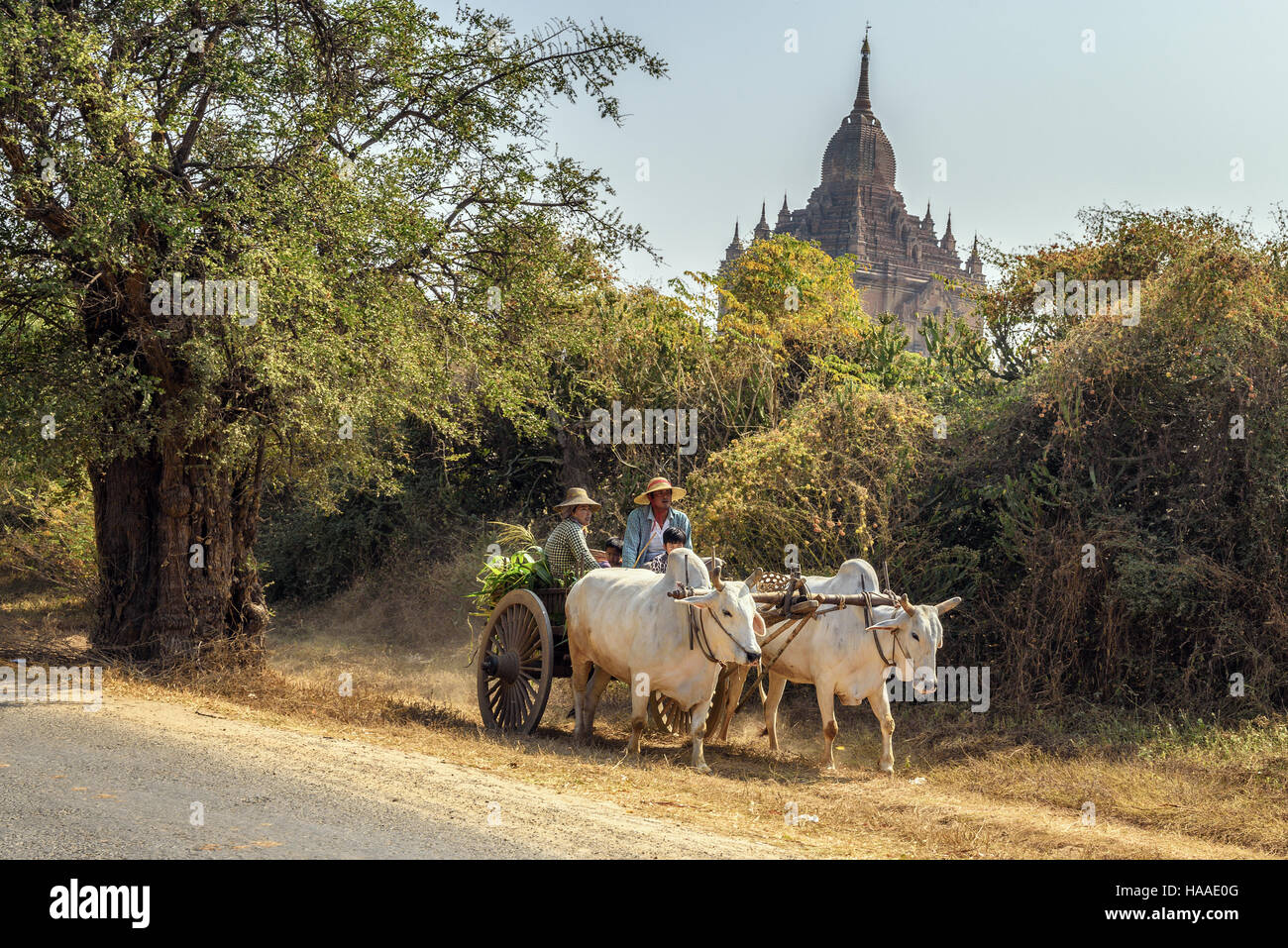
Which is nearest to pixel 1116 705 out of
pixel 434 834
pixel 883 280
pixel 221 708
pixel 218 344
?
pixel 434 834

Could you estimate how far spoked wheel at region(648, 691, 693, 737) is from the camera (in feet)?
30.8

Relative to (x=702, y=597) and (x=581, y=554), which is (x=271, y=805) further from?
(x=581, y=554)

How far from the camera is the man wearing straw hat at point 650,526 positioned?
9.25 meters

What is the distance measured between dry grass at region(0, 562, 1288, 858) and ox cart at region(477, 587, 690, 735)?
201mm

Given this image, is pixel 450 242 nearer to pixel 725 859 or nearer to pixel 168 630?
pixel 168 630

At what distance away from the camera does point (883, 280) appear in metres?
63.4

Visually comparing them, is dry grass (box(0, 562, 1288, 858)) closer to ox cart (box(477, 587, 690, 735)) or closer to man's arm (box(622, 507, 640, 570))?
ox cart (box(477, 587, 690, 735))

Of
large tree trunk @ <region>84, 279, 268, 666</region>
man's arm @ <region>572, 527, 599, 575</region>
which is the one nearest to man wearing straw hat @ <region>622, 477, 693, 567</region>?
man's arm @ <region>572, 527, 599, 575</region>

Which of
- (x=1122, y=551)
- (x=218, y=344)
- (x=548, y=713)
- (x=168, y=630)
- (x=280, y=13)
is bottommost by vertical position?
(x=548, y=713)

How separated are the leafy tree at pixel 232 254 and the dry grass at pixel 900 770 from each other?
5.33 ft

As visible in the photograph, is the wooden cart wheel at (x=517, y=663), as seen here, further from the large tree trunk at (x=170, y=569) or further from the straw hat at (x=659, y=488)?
the large tree trunk at (x=170, y=569)

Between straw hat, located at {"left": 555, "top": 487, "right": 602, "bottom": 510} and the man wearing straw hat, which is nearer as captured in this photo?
the man wearing straw hat

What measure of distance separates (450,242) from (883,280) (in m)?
54.4

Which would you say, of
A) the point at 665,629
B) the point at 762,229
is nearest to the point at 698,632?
the point at 665,629
